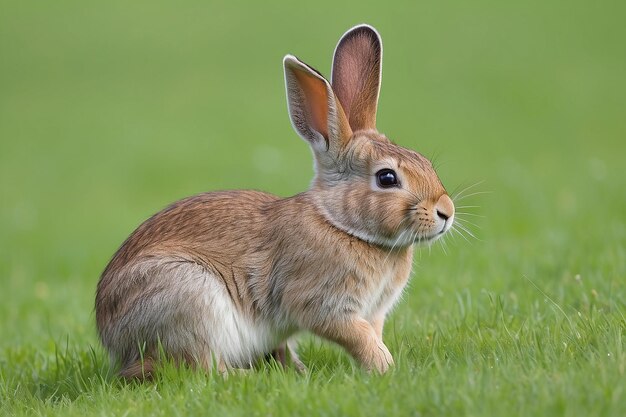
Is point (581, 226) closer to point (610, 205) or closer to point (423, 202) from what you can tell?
point (610, 205)

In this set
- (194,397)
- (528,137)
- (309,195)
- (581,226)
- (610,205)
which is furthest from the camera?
(528,137)

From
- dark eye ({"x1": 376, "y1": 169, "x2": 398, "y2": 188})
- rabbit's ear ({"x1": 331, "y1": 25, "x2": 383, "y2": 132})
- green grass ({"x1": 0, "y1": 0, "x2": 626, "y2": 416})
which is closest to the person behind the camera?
green grass ({"x1": 0, "y1": 0, "x2": 626, "y2": 416})

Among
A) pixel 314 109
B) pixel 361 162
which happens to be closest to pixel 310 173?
pixel 314 109

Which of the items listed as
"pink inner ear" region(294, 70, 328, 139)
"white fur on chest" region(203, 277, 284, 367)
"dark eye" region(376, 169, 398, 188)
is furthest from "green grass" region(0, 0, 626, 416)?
"pink inner ear" region(294, 70, 328, 139)

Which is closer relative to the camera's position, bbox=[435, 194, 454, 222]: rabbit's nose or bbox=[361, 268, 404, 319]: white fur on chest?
bbox=[435, 194, 454, 222]: rabbit's nose

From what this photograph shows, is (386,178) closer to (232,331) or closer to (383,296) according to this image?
(383,296)

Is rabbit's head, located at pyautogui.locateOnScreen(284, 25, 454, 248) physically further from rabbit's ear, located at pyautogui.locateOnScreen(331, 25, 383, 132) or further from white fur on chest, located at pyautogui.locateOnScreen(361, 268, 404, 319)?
white fur on chest, located at pyautogui.locateOnScreen(361, 268, 404, 319)

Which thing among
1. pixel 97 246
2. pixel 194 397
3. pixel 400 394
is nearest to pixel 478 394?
pixel 400 394
